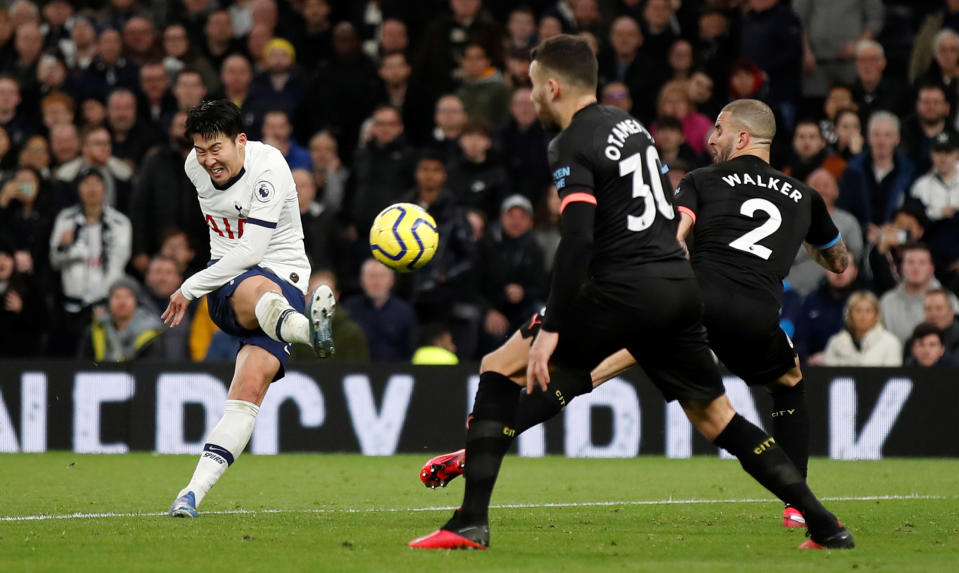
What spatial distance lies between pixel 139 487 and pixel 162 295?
4718 millimetres

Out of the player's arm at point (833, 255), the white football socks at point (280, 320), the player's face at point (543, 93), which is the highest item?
the player's face at point (543, 93)

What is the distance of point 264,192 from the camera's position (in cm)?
805

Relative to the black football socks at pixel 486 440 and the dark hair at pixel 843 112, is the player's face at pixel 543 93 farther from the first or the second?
the dark hair at pixel 843 112

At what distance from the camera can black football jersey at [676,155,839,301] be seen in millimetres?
7551

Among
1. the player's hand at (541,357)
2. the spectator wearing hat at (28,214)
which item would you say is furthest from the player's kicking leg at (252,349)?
the spectator wearing hat at (28,214)

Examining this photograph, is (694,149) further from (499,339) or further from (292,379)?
(292,379)

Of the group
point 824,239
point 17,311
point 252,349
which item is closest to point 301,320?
point 252,349

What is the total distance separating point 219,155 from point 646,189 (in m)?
2.70

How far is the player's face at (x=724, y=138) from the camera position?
25.4ft

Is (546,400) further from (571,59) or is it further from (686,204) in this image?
(571,59)

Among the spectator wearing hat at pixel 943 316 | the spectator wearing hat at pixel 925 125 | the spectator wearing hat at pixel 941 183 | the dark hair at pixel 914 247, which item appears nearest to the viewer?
the spectator wearing hat at pixel 943 316

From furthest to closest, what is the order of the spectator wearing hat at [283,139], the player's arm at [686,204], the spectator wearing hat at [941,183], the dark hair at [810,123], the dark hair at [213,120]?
the spectator wearing hat at [283,139], the dark hair at [810,123], the spectator wearing hat at [941,183], the dark hair at [213,120], the player's arm at [686,204]

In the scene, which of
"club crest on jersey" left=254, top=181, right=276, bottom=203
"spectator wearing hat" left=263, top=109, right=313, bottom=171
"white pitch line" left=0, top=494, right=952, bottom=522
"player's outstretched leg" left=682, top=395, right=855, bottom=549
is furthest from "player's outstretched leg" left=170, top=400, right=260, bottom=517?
"spectator wearing hat" left=263, top=109, right=313, bottom=171

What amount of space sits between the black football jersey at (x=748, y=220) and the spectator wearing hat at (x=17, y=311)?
901 cm
